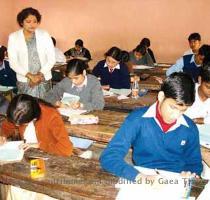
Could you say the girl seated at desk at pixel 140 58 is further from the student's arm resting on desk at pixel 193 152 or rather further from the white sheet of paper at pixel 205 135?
the student's arm resting on desk at pixel 193 152

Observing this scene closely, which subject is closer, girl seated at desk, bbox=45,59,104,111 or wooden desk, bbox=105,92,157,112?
girl seated at desk, bbox=45,59,104,111

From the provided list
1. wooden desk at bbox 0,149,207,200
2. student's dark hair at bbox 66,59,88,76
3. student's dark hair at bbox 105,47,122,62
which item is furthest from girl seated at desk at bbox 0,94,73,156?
student's dark hair at bbox 105,47,122,62

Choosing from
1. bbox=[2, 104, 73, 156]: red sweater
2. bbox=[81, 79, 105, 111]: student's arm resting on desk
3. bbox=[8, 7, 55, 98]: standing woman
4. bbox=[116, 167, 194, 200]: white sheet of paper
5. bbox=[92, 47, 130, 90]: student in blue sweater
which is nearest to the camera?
bbox=[116, 167, 194, 200]: white sheet of paper

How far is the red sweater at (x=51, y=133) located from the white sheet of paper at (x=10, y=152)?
0.21 metres

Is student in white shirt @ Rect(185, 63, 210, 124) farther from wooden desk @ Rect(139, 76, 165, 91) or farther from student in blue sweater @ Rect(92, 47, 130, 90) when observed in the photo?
student in blue sweater @ Rect(92, 47, 130, 90)

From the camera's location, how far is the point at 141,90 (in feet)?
14.9

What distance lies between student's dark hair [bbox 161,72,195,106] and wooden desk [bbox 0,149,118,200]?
562 mm

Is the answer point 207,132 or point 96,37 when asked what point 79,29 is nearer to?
point 96,37

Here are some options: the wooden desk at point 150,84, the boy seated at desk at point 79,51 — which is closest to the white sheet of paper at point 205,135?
the wooden desk at point 150,84

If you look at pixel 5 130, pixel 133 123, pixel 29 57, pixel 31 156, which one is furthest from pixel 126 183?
pixel 29 57

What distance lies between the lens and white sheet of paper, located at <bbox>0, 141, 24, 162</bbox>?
2.19 meters

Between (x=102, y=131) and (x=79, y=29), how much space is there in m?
6.87

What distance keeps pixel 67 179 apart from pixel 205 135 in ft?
4.15

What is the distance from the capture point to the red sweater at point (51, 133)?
251 cm
